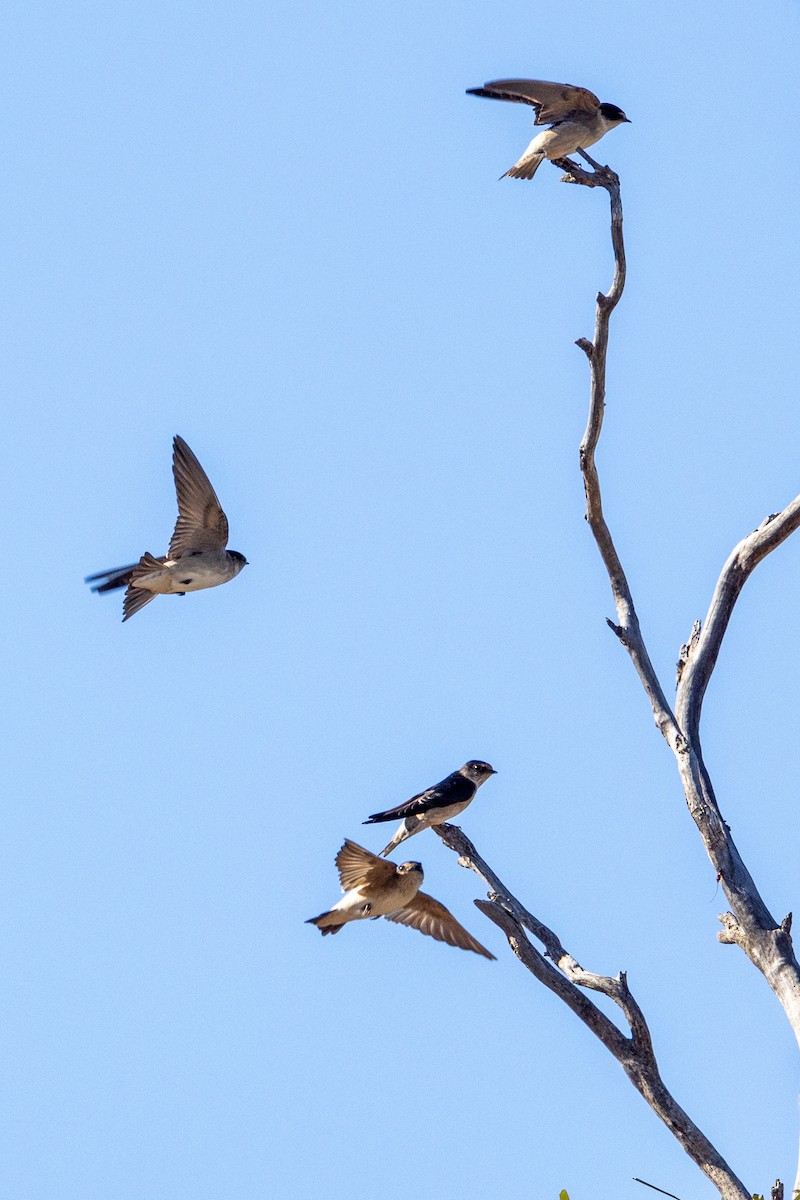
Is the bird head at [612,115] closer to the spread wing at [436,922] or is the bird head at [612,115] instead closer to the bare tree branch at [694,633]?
the bare tree branch at [694,633]

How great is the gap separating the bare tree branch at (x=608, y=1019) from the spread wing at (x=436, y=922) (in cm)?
192

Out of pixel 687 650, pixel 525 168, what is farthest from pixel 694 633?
pixel 525 168

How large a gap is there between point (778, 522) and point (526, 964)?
2.88 metres

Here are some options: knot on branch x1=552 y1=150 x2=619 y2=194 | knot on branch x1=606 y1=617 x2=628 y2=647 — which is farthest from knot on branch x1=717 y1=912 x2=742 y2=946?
knot on branch x1=552 y1=150 x2=619 y2=194

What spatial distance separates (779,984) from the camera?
882 cm

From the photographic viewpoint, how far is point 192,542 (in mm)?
12992

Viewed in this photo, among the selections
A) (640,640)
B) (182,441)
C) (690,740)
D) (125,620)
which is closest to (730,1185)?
(690,740)

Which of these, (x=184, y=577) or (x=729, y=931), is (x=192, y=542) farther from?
(x=729, y=931)

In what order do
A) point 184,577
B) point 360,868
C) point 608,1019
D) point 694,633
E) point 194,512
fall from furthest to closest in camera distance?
point 194,512 → point 184,577 → point 360,868 → point 694,633 → point 608,1019

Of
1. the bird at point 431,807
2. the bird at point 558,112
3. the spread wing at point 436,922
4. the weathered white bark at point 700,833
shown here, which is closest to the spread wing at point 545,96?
the bird at point 558,112

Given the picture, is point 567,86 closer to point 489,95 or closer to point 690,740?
point 489,95

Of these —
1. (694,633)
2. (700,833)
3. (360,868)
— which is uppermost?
(694,633)

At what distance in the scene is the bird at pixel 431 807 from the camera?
10.1 metres

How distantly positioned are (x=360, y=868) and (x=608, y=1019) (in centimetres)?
201
